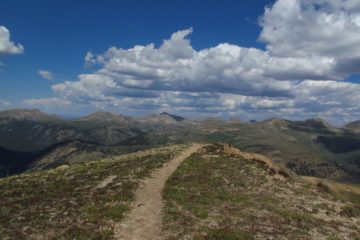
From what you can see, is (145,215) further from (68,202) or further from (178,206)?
(68,202)

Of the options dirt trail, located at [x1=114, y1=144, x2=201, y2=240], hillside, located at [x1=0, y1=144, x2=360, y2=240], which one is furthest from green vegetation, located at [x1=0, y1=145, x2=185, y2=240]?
dirt trail, located at [x1=114, y1=144, x2=201, y2=240]

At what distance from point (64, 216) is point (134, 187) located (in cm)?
1193

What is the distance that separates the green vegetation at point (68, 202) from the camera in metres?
27.5

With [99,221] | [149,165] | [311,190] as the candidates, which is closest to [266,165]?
[311,190]

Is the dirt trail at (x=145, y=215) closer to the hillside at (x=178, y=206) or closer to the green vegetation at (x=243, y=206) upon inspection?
the hillside at (x=178, y=206)

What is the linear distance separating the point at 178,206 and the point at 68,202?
1016 cm

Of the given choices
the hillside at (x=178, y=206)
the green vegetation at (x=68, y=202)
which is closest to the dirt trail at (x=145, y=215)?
the hillside at (x=178, y=206)

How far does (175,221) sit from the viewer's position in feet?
101

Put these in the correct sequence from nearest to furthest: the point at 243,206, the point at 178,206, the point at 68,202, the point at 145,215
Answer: the point at 145,215 < the point at 68,202 < the point at 178,206 < the point at 243,206

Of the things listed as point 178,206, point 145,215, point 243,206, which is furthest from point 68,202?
point 243,206

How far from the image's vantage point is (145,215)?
32125 mm

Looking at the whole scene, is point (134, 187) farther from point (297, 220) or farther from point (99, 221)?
point (297, 220)

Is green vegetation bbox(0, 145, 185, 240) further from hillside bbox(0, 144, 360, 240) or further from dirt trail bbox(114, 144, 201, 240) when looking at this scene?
dirt trail bbox(114, 144, 201, 240)

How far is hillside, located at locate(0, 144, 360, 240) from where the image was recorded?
2859 cm
